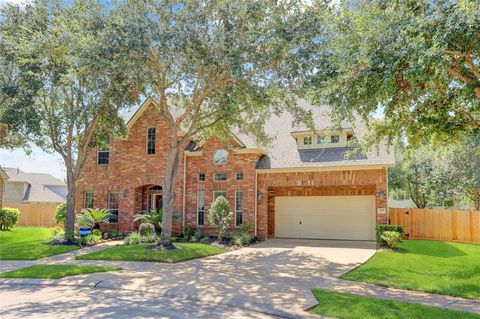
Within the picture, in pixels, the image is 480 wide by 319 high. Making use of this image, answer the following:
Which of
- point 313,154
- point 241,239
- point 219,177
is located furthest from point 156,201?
point 313,154

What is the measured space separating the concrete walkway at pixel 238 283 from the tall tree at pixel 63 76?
614cm

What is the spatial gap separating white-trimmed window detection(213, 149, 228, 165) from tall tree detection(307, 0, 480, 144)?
30.6 ft

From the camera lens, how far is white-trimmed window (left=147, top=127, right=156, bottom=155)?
21797mm

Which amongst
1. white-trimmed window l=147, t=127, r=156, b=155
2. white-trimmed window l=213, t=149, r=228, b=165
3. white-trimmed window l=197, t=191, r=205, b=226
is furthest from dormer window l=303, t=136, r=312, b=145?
white-trimmed window l=147, t=127, r=156, b=155

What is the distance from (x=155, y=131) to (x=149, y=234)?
6259mm

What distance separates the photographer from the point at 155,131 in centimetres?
2195

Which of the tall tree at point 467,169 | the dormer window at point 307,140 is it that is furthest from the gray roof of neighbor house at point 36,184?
the tall tree at point 467,169

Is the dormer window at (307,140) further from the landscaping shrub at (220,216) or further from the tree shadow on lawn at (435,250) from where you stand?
the tree shadow on lawn at (435,250)

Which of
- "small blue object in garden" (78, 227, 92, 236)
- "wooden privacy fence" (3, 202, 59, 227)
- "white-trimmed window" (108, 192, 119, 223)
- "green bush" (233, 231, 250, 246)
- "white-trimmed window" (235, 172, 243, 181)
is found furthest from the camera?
"wooden privacy fence" (3, 202, 59, 227)

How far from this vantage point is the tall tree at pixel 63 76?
1319 cm

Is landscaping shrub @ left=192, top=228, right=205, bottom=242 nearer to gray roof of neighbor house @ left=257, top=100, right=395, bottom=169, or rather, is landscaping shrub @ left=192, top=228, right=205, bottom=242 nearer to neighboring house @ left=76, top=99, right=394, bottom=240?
neighboring house @ left=76, top=99, right=394, bottom=240

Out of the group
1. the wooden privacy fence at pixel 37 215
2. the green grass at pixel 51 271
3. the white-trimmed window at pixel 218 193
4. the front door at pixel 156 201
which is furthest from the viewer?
the wooden privacy fence at pixel 37 215

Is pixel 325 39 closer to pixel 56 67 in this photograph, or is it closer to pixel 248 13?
pixel 248 13

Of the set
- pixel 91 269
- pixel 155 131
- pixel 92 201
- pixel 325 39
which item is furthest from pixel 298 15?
pixel 92 201
